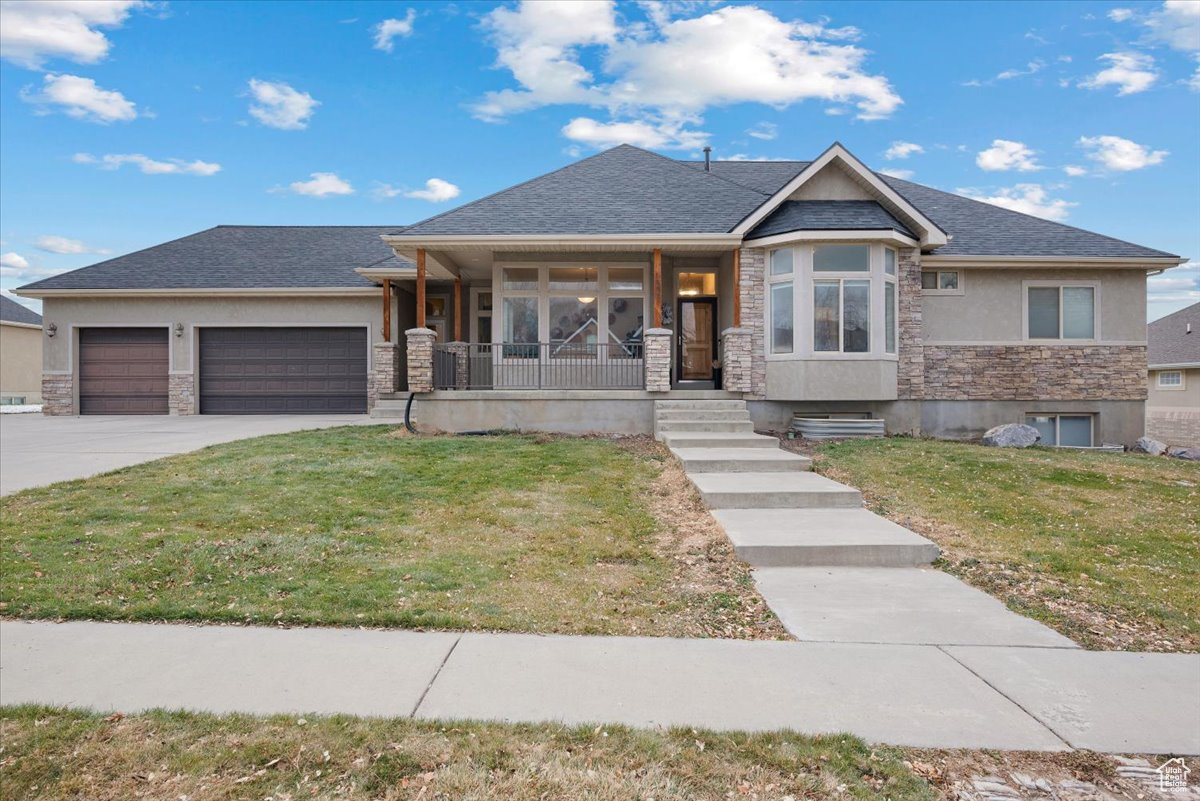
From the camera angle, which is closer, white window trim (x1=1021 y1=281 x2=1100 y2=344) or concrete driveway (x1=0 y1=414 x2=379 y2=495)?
concrete driveway (x1=0 y1=414 x2=379 y2=495)

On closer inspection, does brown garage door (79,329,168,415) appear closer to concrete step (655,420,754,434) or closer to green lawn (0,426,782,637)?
green lawn (0,426,782,637)

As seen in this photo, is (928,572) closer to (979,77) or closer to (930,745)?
(930,745)

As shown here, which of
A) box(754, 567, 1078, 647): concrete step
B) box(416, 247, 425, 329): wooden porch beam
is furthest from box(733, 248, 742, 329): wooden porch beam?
box(754, 567, 1078, 647): concrete step

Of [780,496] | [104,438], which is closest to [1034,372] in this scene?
[780,496]

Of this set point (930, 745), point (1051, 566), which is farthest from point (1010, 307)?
point (930, 745)

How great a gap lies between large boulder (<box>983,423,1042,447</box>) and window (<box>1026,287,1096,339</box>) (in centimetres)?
258

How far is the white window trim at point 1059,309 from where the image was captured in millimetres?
13133

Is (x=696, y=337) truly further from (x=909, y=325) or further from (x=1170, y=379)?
(x=1170, y=379)

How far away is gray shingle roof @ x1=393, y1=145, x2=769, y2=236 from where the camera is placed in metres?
12.0

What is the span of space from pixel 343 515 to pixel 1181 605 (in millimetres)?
6591

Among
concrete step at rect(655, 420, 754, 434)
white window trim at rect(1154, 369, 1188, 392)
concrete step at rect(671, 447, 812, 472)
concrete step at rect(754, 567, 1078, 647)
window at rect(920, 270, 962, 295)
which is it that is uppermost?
window at rect(920, 270, 962, 295)

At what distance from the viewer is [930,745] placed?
2506 millimetres

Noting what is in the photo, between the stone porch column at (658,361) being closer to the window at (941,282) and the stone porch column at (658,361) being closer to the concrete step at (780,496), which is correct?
the concrete step at (780,496)

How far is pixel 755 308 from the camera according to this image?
12.1m
